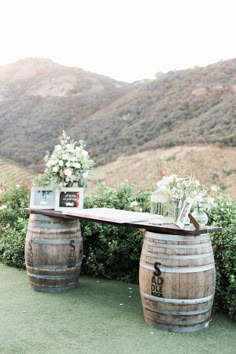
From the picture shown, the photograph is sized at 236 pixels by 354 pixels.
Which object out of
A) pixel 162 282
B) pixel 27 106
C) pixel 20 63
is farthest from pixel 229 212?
pixel 20 63

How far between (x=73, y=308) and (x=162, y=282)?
1.08m

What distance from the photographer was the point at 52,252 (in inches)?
176

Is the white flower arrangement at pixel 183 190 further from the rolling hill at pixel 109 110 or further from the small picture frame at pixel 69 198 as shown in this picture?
the rolling hill at pixel 109 110

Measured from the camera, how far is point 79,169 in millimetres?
4660

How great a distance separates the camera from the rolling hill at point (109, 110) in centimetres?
1309

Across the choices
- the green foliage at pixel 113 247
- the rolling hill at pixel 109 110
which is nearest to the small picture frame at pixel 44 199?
the green foliage at pixel 113 247

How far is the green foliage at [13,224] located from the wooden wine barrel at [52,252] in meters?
1.20

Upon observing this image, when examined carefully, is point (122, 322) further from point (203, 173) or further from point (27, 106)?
point (27, 106)

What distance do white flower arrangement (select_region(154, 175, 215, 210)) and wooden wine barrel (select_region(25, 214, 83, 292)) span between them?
1289mm

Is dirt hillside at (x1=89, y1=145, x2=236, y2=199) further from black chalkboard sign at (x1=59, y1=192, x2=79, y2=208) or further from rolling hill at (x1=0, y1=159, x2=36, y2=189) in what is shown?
black chalkboard sign at (x1=59, y1=192, x2=79, y2=208)

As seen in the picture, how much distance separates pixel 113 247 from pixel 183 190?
6.11 feet

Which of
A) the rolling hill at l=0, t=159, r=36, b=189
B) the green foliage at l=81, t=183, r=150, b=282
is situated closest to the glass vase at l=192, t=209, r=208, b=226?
the green foliage at l=81, t=183, r=150, b=282

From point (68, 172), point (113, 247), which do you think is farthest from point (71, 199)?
point (113, 247)

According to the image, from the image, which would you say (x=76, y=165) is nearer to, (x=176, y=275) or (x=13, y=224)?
(x=176, y=275)
